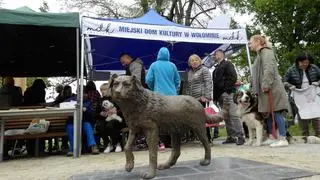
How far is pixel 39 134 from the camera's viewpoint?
8.80 meters

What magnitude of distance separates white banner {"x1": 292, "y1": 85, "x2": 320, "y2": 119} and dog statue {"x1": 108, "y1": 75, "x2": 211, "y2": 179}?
4.74 metres

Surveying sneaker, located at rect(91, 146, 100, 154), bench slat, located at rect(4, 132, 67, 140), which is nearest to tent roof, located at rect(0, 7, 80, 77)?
bench slat, located at rect(4, 132, 67, 140)

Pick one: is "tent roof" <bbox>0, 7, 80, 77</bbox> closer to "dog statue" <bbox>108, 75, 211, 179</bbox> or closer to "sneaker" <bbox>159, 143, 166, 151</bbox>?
"sneaker" <bbox>159, 143, 166, 151</bbox>

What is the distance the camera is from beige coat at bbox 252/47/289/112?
8484 mm

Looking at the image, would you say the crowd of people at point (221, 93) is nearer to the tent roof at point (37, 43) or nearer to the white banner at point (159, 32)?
the white banner at point (159, 32)

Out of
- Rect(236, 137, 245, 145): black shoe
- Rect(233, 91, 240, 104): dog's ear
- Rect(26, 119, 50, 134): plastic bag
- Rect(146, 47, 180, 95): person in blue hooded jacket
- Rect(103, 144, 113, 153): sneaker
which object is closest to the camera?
Rect(146, 47, 180, 95): person in blue hooded jacket

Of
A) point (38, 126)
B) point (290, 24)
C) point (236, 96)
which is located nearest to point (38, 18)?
point (38, 126)

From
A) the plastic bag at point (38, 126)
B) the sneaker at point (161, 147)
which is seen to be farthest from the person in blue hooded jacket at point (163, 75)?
the plastic bag at point (38, 126)

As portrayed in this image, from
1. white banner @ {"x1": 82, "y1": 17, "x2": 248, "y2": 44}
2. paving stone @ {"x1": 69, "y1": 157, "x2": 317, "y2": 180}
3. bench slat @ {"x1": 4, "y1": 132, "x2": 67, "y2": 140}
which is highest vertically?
white banner @ {"x1": 82, "y1": 17, "x2": 248, "y2": 44}

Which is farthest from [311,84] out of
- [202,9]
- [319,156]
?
[202,9]

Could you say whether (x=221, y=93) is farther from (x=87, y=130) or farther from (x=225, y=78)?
(x=87, y=130)

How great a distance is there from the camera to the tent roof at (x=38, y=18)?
796cm

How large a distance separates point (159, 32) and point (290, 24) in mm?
17941

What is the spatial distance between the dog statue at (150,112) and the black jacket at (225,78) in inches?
155
